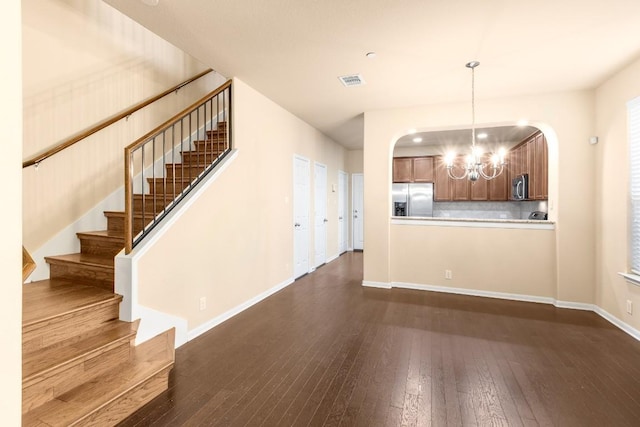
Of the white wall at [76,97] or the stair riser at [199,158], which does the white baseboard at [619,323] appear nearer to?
the stair riser at [199,158]

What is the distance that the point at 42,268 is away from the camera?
116 inches

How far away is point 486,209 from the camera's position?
297 inches

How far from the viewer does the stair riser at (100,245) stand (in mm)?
3034

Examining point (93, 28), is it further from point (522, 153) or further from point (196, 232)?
point (522, 153)

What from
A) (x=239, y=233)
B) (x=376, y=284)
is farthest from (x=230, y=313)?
(x=376, y=284)

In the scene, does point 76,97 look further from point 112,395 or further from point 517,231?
point 517,231

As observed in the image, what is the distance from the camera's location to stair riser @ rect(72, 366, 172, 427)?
1816 mm

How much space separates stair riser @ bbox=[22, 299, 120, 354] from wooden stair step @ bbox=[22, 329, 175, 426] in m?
0.35

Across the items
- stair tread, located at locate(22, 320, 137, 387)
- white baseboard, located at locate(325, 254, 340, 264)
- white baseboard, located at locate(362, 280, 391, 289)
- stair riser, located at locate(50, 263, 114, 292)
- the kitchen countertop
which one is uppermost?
the kitchen countertop

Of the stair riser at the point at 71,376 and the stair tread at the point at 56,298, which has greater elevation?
the stair tread at the point at 56,298

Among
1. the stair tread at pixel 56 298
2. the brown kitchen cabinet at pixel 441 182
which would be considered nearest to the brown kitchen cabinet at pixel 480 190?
the brown kitchen cabinet at pixel 441 182

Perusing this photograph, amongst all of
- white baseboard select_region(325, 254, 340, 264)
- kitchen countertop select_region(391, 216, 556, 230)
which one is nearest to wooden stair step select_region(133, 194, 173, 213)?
kitchen countertop select_region(391, 216, 556, 230)

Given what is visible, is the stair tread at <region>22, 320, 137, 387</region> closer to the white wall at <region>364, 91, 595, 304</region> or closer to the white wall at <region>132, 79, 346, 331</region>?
the white wall at <region>132, 79, 346, 331</region>

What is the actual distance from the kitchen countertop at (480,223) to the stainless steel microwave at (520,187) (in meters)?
1.76
